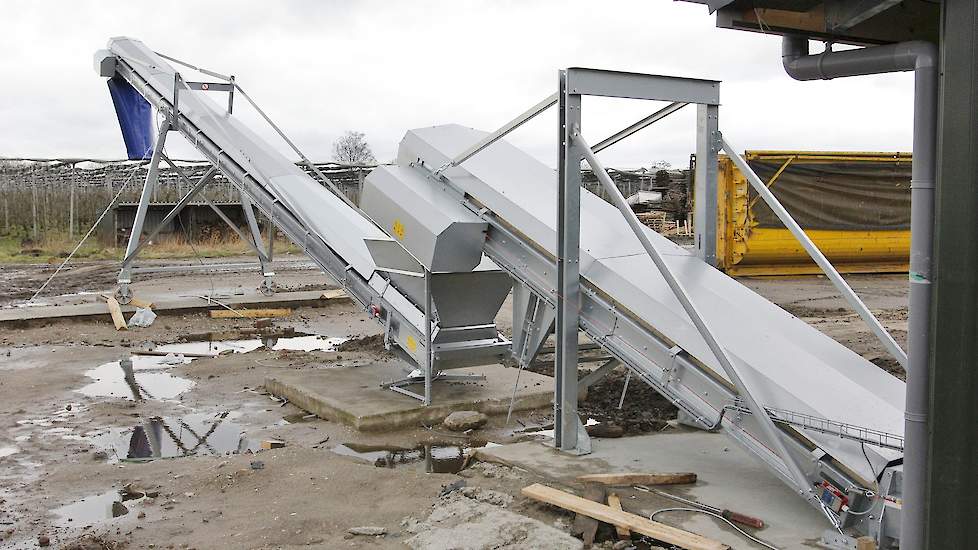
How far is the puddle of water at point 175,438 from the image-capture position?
25.2 feet

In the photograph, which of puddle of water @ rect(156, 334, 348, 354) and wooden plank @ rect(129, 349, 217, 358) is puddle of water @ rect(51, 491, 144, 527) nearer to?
wooden plank @ rect(129, 349, 217, 358)

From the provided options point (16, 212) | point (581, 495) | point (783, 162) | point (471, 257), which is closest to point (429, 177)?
point (471, 257)

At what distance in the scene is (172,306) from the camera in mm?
15430

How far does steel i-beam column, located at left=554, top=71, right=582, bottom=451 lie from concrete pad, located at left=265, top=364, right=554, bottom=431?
2.20 meters

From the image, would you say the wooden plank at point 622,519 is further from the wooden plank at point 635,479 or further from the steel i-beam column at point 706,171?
the steel i-beam column at point 706,171

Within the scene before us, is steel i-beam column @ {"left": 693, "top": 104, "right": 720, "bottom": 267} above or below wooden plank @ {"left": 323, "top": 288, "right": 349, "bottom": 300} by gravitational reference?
above

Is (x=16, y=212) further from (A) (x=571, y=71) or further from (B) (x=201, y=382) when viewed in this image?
(A) (x=571, y=71)

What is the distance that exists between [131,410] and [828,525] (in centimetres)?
697

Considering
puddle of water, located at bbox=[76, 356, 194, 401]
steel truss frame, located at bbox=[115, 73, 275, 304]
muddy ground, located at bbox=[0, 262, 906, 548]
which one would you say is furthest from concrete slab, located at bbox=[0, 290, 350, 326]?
puddle of water, located at bbox=[76, 356, 194, 401]

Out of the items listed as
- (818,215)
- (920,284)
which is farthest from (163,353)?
(818,215)

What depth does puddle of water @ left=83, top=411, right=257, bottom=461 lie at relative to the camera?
7671mm

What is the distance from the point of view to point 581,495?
18.1 feet

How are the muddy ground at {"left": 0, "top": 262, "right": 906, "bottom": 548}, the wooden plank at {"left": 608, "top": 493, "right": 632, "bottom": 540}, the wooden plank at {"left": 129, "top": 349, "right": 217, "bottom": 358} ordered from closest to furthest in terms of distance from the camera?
the wooden plank at {"left": 608, "top": 493, "right": 632, "bottom": 540} → the muddy ground at {"left": 0, "top": 262, "right": 906, "bottom": 548} → the wooden plank at {"left": 129, "top": 349, "right": 217, "bottom": 358}

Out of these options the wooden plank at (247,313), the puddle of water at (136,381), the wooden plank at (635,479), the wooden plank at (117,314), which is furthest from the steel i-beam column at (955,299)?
the wooden plank at (247,313)
